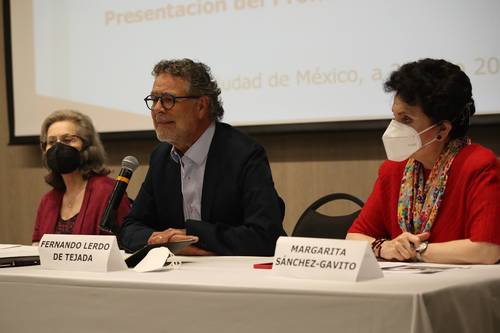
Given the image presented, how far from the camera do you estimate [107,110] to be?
4.46m

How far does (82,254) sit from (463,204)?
1.12m

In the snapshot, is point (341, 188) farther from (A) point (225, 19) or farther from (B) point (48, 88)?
(B) point (48, 88)

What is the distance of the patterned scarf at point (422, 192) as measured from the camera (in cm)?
235

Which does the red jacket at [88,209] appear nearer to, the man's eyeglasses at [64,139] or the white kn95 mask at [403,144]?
the man's eyeglasses at [64,139]

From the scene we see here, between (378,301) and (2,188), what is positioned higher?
(378,301)

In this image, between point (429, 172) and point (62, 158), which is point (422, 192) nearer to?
point (429, 172)

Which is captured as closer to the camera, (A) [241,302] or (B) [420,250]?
(A) [241,302]

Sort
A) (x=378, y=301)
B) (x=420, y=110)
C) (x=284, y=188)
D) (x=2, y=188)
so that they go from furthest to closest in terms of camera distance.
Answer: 1. (x=2, y=188)
2. (x=284, y=188)
3. (x=420, y=110)
4. (x=378, y=301)

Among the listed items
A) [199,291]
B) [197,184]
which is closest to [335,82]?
[197,184]

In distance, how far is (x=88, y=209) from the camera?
334 centimetres

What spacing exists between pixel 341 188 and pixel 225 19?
3.55 ft

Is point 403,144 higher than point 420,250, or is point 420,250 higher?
point 403,144

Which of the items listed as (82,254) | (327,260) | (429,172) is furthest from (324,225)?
(327,260)

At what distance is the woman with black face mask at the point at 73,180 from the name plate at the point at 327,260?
177 cm
